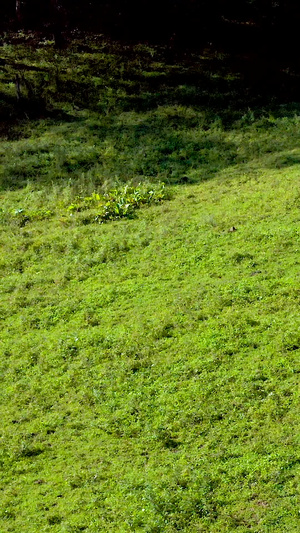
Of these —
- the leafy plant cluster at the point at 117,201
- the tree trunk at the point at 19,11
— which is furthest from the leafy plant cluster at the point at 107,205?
the tree trunk at the point at 19,11

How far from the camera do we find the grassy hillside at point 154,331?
8.70 metres

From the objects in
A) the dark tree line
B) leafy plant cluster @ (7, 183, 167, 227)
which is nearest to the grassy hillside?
leafy plant cluster @ (7, 183, 167, 227)

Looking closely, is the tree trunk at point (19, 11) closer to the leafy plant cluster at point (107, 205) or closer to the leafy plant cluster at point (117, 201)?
the leafy plant cluster at point (107, 205)

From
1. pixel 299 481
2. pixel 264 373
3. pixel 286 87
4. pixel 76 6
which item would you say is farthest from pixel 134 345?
pixel 76 6

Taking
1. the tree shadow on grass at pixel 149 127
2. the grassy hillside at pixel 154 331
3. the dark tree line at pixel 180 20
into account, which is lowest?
the grassy hillside at pixel 154 331

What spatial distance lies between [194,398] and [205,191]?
1016 centimetres

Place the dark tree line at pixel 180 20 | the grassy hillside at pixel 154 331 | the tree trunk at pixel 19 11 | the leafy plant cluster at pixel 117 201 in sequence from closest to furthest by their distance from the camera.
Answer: the grassy hillside at pixel 154 331
the leafy plant cluster at pixel 117 201
the dark tree line at pixel 180 20
the tree trunk at pixel 19 11

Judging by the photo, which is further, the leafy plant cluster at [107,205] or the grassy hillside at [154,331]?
the leafy plant cluster at [107,205]

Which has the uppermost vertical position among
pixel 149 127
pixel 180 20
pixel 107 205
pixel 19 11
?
pixel 19 11

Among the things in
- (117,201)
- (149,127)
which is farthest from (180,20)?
(117,201)

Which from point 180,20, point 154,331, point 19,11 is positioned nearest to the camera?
point 154,331

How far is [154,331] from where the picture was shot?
40.7 ft

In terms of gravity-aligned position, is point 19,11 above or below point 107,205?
above

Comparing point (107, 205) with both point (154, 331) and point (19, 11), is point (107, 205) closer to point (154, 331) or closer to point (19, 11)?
point (154, 331)
